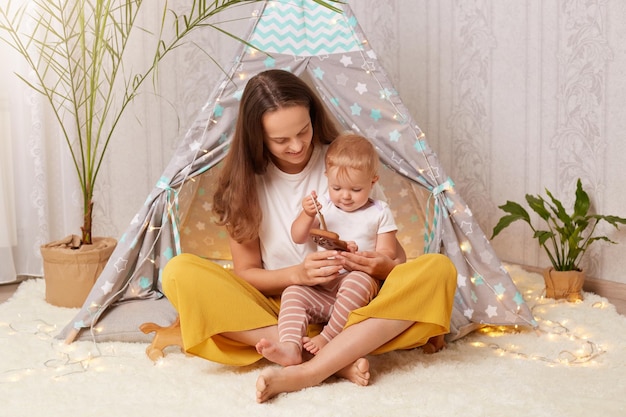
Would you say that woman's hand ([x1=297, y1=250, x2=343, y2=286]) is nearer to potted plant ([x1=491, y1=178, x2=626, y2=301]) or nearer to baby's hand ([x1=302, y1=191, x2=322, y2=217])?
baby's hand ([x1=302, y1=191, x2=322, y2=217])

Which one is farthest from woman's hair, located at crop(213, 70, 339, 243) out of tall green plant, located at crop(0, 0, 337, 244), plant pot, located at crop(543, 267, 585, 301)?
plant pot, located at crop(543, 267, 585, 301)

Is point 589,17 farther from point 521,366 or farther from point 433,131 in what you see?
point 521,366

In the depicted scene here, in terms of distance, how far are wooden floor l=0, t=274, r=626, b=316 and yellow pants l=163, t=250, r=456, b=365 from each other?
1.03m

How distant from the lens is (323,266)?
1944 mm

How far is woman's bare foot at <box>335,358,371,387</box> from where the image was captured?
6.13 ft

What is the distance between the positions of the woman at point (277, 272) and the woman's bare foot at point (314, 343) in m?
0.04

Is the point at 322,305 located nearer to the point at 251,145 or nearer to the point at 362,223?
the point at 362,223

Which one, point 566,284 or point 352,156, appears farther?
point 566,284

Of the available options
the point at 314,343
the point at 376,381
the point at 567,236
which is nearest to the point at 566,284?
the point at 567,236

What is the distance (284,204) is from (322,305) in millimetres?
340

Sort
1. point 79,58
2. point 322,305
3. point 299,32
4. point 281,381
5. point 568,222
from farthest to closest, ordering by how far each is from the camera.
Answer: point 79,58 < point 568,222 < point 299,32 < point 322,305 < point 281,381

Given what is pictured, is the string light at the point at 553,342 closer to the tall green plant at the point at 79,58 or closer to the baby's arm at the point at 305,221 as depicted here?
the baby's arm at the point at 305,221

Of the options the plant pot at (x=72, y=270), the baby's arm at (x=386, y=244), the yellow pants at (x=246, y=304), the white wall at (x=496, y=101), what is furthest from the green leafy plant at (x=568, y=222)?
the plant pot at (x=72, y=270)

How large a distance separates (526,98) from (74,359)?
1.96 m
